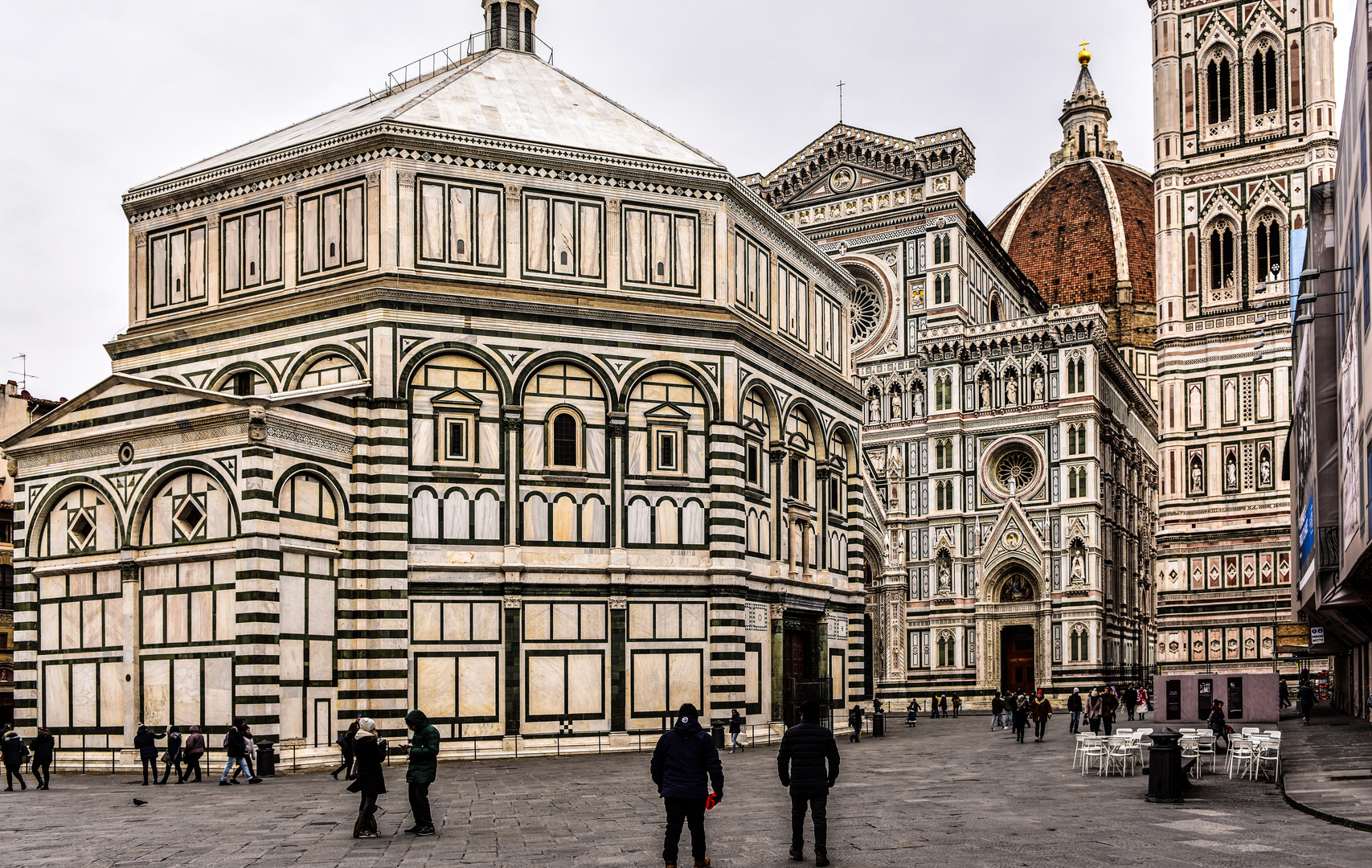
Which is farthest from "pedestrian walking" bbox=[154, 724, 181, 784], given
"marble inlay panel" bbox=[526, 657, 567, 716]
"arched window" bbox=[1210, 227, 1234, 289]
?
"arched window" bbox=[1210, 227, 1234, 289]

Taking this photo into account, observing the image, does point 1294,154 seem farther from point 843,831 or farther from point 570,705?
point 843,831

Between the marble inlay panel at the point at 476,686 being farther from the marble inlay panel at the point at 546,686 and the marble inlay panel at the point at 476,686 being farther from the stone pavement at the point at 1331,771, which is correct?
the stone pavement at the point at 1331,771

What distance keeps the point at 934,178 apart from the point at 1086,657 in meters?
24.7

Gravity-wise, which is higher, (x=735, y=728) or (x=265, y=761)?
(x=265, y=761)

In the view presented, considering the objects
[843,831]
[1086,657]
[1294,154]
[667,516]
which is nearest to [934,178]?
[1294,154]

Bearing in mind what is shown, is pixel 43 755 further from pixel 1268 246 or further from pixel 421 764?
pixel 1268 246

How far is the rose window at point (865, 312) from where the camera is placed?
72.6 meters

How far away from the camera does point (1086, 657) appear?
2514 inches

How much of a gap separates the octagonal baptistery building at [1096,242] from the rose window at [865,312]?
43805 millimetres

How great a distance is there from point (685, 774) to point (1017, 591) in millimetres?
55585

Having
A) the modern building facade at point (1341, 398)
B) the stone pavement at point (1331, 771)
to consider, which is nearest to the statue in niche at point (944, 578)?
the modern building facade at point (1341, 398)

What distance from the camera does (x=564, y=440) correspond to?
112 ft

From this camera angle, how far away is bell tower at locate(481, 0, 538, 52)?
1673 inches

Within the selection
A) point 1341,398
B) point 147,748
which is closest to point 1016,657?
point 1341,398
